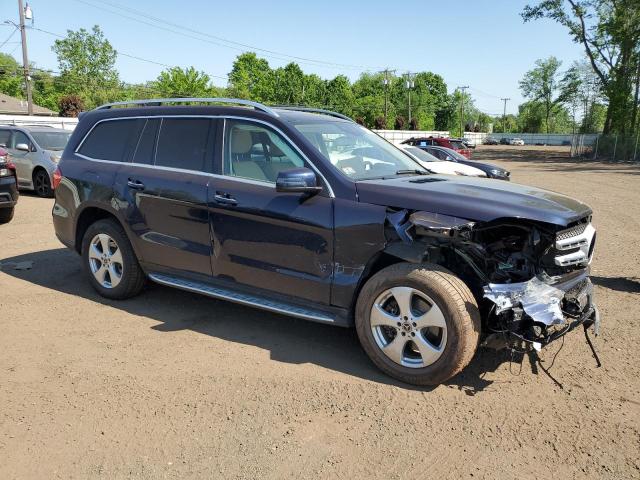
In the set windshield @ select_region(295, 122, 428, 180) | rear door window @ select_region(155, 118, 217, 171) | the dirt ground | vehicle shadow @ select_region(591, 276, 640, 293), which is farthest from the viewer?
vehicle shadow @ select_region(591, 276, 640, 293)

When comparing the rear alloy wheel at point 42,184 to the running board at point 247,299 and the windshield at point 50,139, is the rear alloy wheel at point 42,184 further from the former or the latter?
the running board at point 247,299

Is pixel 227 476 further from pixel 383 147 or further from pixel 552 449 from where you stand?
pixel 383 147

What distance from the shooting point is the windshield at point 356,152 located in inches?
169

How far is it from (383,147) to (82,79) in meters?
82.3

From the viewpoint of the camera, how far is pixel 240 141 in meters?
4.61

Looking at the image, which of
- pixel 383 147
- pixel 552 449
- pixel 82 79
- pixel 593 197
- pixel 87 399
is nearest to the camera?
pixel 552 449

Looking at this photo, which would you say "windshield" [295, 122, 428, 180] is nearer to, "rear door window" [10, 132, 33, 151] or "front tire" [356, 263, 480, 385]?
"front tire" [356, 263, 480, 385]

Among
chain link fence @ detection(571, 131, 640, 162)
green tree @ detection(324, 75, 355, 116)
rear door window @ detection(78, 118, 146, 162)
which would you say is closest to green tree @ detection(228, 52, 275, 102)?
green tree @ detection(324, 75, 355, 116)

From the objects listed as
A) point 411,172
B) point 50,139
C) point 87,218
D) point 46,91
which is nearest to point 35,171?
point 50,139

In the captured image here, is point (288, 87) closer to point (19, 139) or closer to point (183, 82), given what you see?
A: point (183, 82)

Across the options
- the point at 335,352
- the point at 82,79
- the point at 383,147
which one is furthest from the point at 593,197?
the point at 82,79

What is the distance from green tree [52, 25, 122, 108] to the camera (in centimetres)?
7756

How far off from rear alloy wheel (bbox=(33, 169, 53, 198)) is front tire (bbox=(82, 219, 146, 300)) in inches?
338

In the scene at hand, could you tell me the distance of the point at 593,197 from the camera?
50.1 ft
